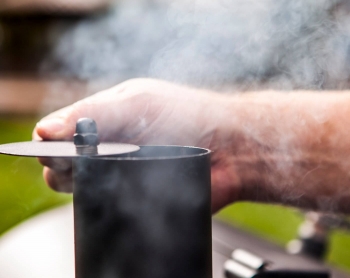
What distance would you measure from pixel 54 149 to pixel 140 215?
145 mm

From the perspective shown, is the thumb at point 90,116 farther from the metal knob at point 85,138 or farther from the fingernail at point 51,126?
the metal knob at point 85,138

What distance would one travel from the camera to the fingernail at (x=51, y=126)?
79cm

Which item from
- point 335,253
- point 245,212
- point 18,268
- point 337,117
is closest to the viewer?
point 18,268

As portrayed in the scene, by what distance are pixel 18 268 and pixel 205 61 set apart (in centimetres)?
56

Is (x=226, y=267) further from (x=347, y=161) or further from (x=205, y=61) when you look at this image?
(x=205, y=61)

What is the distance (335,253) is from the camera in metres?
2.57

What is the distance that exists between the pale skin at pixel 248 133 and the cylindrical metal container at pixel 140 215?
40 centimetres

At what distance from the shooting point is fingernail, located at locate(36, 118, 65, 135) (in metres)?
0.79

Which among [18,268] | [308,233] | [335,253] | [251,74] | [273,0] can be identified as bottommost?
[335,253]

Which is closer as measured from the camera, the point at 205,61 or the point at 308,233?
the point at 205,61

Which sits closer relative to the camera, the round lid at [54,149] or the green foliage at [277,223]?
the round lid at [54,149]

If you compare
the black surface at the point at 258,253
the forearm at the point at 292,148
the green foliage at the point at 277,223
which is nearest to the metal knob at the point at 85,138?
the black surface at the point at 258,253

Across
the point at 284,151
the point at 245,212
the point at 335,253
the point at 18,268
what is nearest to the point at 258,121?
the point at 284,151

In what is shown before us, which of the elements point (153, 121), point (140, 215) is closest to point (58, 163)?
point (153, 121)
